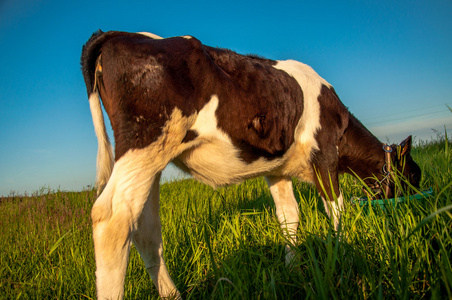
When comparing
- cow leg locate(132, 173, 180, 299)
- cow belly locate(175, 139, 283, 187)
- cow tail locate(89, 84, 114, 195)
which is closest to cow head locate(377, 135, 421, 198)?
cow belly locate(175, 139, 283, 187)

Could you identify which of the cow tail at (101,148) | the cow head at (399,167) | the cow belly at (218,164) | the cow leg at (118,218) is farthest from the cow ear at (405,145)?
the cow tail at (101,148)

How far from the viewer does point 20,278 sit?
3.17 m

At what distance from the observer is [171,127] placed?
85.9 inches

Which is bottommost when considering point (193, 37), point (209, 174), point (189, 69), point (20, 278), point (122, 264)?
point (20, 278)

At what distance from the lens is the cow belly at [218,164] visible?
8.16 ft

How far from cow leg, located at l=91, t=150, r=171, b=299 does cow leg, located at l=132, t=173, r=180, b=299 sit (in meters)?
0.36

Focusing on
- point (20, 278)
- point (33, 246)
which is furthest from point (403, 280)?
point (33, 246)

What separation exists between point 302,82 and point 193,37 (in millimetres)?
1398

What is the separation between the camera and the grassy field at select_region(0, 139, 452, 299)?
1.66 m

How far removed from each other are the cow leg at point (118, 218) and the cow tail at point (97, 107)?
0.38m

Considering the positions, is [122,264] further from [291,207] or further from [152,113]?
[291,207]

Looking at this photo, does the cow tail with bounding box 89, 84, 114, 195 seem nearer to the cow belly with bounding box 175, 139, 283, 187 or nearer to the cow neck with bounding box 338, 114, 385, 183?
the cow belly with bounding box 175, 139, 283, 187

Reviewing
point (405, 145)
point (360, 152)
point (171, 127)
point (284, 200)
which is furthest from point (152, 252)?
point (405, 145)

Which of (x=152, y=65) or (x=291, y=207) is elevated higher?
(x=152, y=65)
